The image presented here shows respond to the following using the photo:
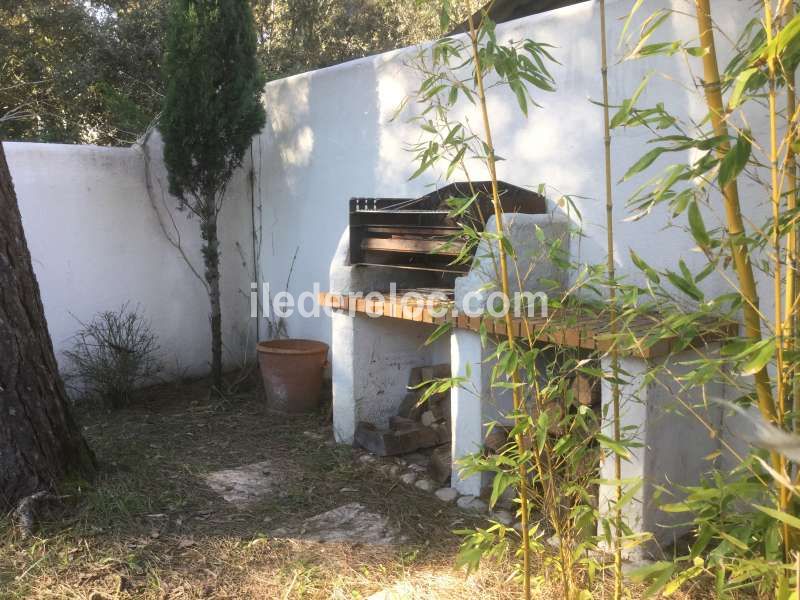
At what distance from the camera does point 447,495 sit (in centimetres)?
366

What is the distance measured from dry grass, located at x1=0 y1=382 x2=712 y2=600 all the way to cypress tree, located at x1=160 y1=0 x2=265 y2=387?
2078 millimetres

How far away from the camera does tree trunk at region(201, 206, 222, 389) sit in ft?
18.0

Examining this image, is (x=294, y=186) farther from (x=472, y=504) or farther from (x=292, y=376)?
(x=472, y=504)

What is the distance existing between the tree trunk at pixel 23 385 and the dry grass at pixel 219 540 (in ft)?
0.67

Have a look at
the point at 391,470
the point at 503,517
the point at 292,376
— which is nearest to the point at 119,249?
the point at 292,376

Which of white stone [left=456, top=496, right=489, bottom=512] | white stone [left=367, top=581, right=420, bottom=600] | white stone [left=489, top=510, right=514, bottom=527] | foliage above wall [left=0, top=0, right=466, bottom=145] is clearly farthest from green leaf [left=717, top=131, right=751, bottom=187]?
foliage above wall [left=0, top=0, right=466, bottom=145]

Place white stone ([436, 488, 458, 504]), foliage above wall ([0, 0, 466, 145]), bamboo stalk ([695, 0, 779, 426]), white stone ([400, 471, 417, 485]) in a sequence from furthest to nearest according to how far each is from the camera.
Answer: foliage above wall ([0, 0, 466, 145]) < white stone ([400, 471, 417, 485]) < white stone ([436, 488, 458, 504]) < bamboo stalk ([695, 0, 779, 426])

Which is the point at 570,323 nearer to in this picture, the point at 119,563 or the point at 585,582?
the point at 585,582

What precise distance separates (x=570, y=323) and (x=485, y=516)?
1.48m

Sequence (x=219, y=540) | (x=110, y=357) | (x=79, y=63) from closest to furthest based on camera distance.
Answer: (x=219, y=540) < (x=110, y=357) < (x=79, y=63)

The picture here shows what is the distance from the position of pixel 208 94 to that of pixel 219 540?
3.33m

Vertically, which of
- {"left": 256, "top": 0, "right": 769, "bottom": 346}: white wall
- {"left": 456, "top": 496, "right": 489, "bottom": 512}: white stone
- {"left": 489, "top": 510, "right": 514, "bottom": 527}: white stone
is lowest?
{"left": 489, "top": 510, "right": 514, "bottom": 527}: white stone

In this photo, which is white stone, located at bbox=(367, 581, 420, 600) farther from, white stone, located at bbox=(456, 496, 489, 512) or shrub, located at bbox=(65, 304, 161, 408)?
shrub, located at bbox=(65, 304, 161, 408)

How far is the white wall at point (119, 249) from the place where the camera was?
535 cm
